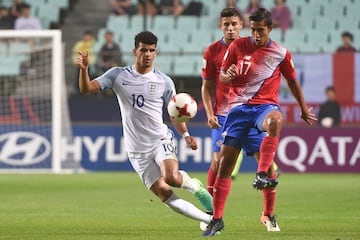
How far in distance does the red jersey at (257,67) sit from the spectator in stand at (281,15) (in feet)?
47.1

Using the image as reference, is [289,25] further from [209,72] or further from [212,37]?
[209,72]

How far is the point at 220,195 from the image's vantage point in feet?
29.9

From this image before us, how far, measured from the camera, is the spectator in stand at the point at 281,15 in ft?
77.1

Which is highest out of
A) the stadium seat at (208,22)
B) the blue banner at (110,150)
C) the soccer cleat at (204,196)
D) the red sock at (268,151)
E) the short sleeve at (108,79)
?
the short sleeve at (108,79)

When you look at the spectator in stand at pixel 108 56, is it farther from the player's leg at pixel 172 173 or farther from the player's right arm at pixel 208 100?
the player's leg at pixel 172 173

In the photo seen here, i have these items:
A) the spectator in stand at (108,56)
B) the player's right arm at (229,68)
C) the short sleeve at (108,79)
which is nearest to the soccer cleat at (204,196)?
the player's right arm at (229,68)

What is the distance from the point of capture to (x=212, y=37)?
23953 mm

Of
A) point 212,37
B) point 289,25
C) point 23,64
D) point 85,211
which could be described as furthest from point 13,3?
point 85,211

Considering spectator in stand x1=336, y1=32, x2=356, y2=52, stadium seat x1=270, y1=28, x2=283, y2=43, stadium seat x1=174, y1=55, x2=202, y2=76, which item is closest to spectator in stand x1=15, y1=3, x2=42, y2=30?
stadium seat x1=174, y1=55, x2=202, y2=76

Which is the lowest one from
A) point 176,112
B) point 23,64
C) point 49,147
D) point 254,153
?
point 49,147

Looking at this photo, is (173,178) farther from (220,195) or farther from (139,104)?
(139,104)

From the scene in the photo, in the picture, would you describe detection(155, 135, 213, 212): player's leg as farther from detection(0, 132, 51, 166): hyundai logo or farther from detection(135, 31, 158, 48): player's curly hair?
detection(0, 132, 51, 166): hyundai logo

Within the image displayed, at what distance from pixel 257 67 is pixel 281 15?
575 inches

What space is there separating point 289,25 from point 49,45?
608cm
